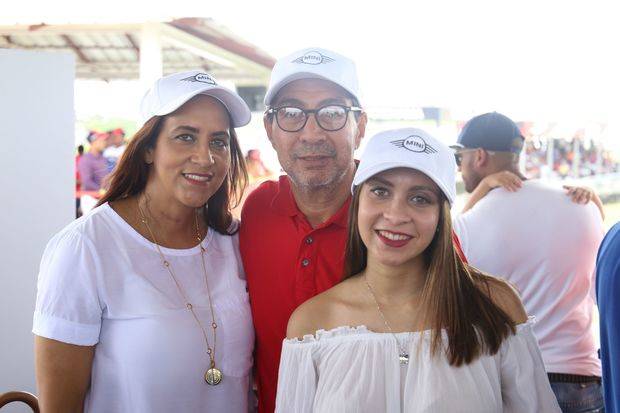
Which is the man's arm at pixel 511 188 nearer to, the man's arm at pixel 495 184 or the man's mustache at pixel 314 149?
the man's arm at pixel 495 184

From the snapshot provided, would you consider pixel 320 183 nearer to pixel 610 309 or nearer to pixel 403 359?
pixel 403 359

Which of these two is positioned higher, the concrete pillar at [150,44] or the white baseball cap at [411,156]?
the concrete pillar at [150,44]

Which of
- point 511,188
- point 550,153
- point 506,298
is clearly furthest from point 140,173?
point 550,153

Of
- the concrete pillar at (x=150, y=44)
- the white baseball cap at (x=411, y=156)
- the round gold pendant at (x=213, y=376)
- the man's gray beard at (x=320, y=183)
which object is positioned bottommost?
the round gold pendant at (x=213, y=376)

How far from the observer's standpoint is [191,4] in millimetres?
9352

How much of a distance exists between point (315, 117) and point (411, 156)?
1.99ft

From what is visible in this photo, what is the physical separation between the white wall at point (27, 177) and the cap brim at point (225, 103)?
2.13 m

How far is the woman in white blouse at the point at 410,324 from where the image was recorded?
7.05ft

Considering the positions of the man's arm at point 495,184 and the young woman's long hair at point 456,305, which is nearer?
the young woman's long hair at point 456,305

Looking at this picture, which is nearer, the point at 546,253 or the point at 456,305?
the point at 456,305

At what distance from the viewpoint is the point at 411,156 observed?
2.28 m

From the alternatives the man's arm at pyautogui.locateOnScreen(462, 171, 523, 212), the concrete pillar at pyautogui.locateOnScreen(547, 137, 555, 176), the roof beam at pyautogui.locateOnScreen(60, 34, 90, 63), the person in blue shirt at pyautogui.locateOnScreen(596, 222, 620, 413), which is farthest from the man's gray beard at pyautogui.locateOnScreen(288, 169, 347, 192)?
the concrete pillar at pyautogui.locateOnScreen(547, 137, 555, 176)

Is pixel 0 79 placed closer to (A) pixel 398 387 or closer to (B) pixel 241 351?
(B) pixel 241 351

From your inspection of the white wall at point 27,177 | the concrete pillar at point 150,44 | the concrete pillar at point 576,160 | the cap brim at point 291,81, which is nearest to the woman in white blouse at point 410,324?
the cap brim at point 291,81
